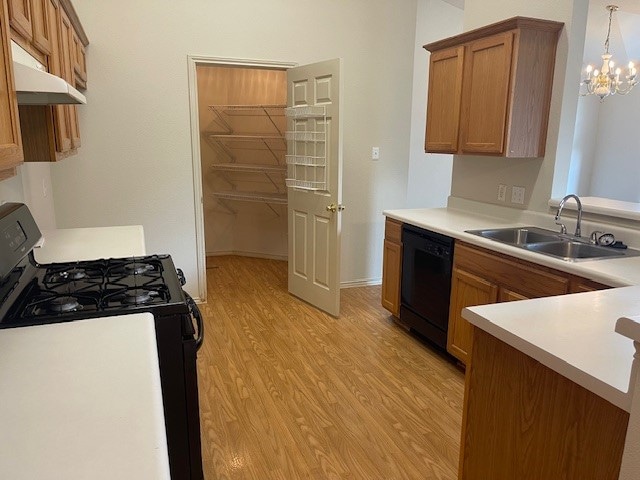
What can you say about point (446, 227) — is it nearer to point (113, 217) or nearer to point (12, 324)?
point (12, 324)

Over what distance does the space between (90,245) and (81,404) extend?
1708 mm

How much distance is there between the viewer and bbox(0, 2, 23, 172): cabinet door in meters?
1.17

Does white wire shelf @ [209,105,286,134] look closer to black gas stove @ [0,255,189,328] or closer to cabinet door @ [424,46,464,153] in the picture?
cabinet door @ [424,46,464,153]

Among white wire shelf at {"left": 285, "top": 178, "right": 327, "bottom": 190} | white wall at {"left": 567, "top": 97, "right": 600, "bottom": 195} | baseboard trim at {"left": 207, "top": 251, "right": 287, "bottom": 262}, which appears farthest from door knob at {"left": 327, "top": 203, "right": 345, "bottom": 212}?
white wall at {"left": 567, "top": 97, "right": 600, "bottom": 195}

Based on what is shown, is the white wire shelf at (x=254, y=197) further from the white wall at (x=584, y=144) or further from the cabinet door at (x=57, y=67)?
the white wall at (x=584, y=144)

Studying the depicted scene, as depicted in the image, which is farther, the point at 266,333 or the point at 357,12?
the point at 357,12

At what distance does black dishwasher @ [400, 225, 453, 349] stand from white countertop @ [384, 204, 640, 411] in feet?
2.87

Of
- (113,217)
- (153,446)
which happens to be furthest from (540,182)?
(113,217)

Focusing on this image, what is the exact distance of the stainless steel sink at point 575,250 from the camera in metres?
2.45

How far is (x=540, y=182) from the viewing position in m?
3.04

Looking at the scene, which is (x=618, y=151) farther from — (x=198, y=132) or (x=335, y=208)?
(x=198, y=132)

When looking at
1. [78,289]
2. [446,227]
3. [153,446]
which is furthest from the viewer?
[446,227]

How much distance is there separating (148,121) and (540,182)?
2.93 meters

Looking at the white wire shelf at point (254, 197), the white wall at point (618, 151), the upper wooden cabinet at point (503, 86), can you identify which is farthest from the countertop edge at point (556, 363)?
the white wall at point (618, 151)
